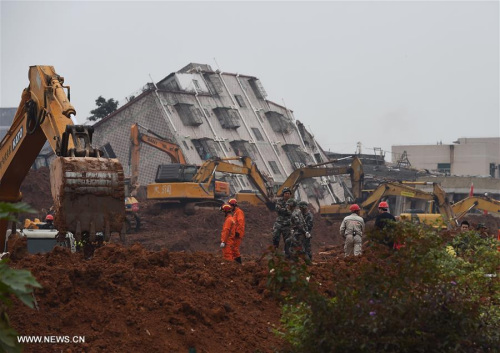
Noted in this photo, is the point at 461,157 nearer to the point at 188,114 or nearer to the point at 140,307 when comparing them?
the point at 188,114

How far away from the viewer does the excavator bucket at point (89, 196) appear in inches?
488

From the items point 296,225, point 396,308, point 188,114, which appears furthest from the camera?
point 188,114

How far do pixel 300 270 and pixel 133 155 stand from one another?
3793cm

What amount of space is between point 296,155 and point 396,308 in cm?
6137

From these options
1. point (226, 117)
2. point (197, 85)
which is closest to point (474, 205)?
point (226, 117)

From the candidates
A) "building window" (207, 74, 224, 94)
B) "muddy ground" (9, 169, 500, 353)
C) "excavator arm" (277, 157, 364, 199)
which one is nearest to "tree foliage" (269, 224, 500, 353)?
"muddy ground" (9, 169, 500, 353)

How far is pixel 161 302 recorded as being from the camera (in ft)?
37.5

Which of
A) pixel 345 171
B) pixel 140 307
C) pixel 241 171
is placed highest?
pixel 345 171

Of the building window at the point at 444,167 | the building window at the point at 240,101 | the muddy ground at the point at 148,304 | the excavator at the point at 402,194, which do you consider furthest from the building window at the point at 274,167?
the muddy ground at the point at 148,304

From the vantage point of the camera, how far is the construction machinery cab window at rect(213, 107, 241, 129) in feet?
214

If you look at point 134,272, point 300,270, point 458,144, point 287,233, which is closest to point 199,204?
point 287,233

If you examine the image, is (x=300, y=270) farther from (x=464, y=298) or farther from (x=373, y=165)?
(x=373, y=165)

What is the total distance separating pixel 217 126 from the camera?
212 feet

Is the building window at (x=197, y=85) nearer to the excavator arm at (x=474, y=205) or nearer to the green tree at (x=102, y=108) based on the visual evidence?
A: the green tree at (x=102, y=108)
